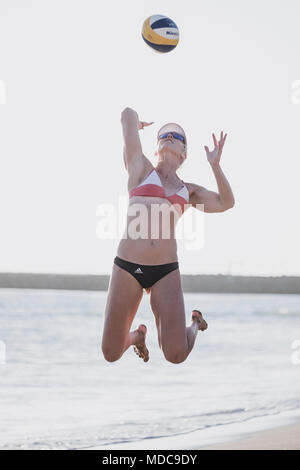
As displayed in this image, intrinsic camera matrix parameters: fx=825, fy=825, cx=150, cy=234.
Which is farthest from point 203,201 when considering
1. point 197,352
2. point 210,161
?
point 197,352

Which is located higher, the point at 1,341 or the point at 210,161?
the point at 210,161

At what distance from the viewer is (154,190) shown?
25.0 ft

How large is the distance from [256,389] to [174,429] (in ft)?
15.8

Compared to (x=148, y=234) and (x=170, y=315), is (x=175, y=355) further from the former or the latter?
(x=148, y=234)

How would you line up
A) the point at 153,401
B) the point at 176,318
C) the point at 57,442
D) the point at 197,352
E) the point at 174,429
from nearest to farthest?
the point at 176,318 < the point at 57,442 < the point at 174,429 < the point at 153,401 < the point at 197,352

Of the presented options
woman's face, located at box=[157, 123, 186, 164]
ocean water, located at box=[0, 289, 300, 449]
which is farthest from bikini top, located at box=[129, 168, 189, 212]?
ocean water, located at box=[0, 289, 300, 449]

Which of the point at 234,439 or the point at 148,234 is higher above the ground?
the point at 148,234

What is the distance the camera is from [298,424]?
1191cm

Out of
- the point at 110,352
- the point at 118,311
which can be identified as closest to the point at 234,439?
the point at 110,352

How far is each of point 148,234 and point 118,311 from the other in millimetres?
759

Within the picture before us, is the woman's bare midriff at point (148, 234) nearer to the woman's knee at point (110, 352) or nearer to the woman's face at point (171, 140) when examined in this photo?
the woman's face at point (171, 140)

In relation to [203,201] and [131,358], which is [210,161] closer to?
[203,201]

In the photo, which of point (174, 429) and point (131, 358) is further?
point (131, 358)

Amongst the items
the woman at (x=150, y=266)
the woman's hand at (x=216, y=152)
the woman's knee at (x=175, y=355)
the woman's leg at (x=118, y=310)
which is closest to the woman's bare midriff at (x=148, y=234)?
the woman at (x=150, y=266)
